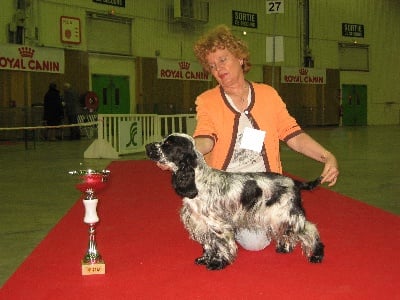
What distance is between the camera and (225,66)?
2.89 metres

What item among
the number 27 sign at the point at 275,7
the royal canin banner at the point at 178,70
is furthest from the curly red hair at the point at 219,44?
the royal canin banner at the point at 178,70

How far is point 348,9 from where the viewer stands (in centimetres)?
2377

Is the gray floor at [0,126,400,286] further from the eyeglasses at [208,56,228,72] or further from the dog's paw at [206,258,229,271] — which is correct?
the eyeglasses at [208,56,228,72]

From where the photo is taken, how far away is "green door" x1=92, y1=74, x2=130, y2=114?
16.7m

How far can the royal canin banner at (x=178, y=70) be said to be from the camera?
18.1m

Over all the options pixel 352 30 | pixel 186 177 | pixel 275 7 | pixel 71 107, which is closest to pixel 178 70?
pixel 71 107

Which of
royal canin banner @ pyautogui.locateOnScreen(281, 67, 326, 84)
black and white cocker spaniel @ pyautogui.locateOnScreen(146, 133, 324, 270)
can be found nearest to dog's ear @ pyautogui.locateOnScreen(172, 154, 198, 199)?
black and white cocker spaniel @ pyautogui.locateOnScreen(146, 133, 324, 270)

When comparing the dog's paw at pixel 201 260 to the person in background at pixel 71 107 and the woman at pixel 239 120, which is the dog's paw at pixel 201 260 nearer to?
the woman at pixel 239 120

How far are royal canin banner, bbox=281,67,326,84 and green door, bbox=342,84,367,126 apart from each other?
1761 mm

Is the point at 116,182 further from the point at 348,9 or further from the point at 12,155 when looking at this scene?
the point at 348,9

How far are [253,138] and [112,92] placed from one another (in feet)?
47.0

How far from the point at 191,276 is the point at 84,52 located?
555 inches

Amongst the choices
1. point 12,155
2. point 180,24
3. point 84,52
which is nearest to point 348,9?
point 180,24

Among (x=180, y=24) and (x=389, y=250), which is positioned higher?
(x=180, y=24)
